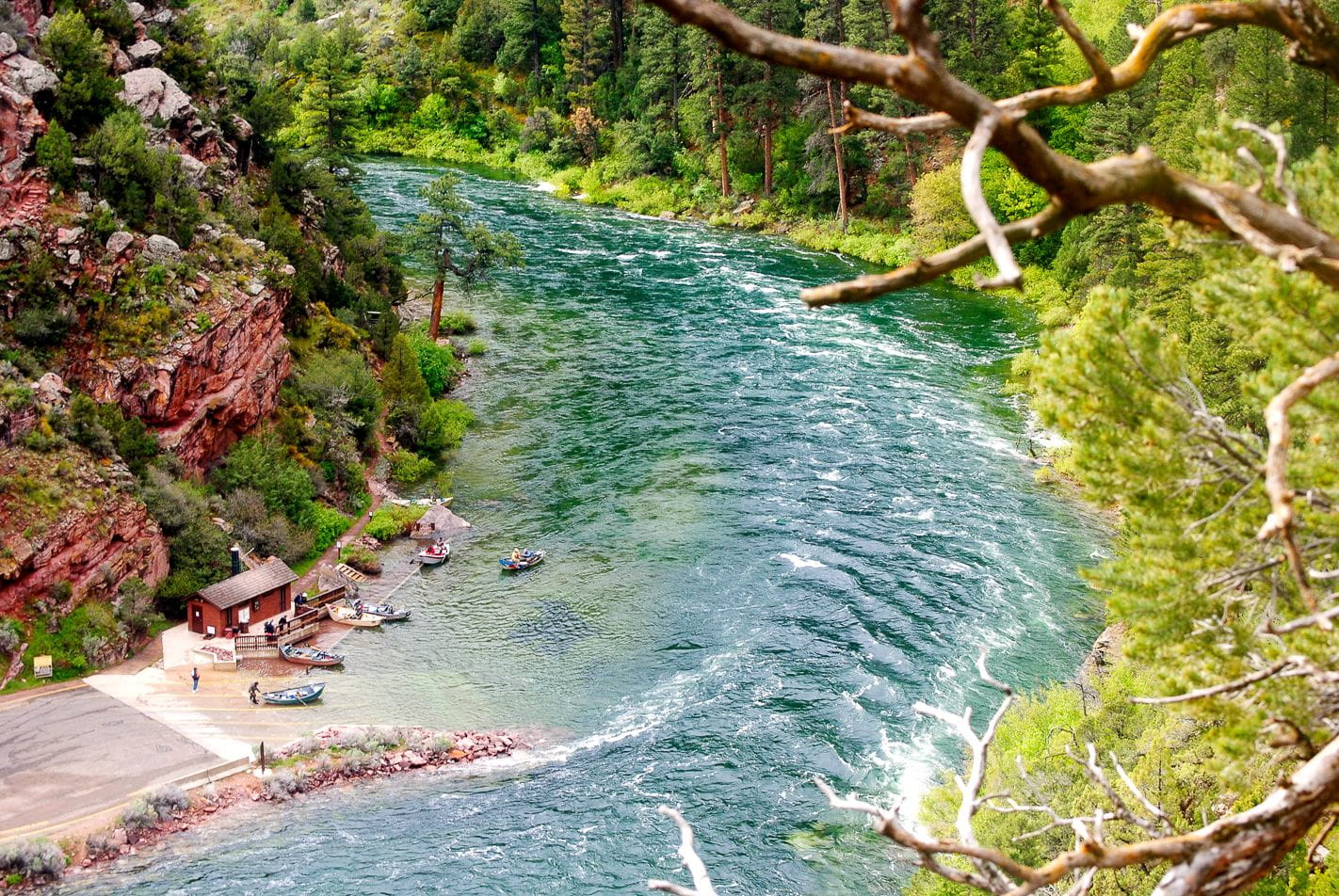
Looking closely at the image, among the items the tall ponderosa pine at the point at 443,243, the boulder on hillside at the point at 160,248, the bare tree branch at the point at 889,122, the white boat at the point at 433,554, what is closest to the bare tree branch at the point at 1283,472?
the bare tree branch at the point at 889,122

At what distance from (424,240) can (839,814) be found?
42987mm

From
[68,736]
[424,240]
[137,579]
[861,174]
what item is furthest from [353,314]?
[861,174]

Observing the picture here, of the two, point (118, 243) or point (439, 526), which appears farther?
point (439, 526)

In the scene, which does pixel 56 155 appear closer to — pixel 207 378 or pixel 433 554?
pixel 207 378

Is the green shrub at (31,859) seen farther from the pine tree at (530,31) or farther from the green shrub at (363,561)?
the pine tree at (530,31)

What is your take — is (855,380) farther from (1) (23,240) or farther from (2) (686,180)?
(2) (686,180)

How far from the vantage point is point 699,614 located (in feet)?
127

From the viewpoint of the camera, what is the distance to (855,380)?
58.0m

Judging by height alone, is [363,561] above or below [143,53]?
below

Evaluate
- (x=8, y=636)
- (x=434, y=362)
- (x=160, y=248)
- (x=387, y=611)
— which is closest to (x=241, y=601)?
(x=387, y=611)

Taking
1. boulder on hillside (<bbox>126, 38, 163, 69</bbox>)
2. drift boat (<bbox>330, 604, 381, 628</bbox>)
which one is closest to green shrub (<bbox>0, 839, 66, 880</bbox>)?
drift boat (<bbox>330, 604, 381, 628</bbox>)

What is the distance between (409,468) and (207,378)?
9.85 meters

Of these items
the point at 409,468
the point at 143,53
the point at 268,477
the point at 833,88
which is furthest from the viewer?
the point at 833,88

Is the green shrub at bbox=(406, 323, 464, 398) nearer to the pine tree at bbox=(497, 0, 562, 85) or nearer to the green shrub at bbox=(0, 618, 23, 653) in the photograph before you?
the green shrub at bbox=(0, 618, 23, 653)
